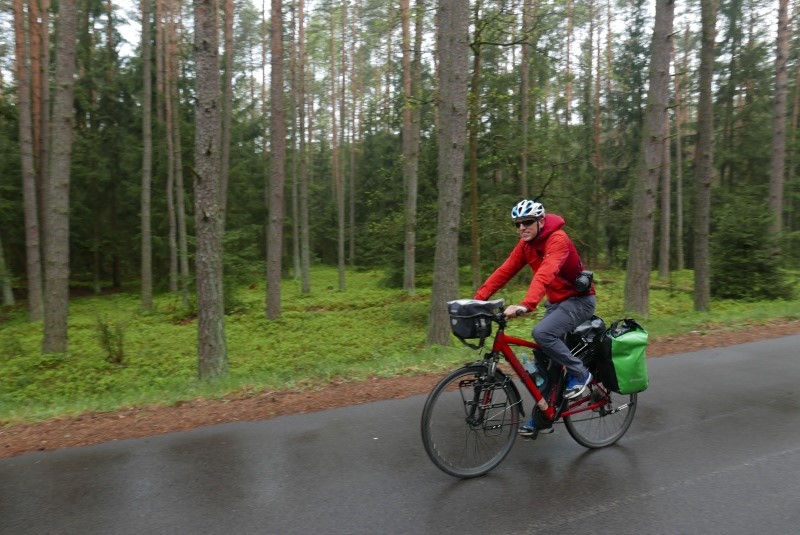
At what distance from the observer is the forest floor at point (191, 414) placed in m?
5.16

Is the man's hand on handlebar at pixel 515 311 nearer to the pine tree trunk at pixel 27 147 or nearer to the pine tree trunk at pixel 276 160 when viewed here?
the pine tree trunk at pixel 276 160

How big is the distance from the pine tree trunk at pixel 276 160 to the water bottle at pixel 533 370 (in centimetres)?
1618

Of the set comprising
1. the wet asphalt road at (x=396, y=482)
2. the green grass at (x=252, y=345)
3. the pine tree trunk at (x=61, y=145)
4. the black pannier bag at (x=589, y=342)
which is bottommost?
the green grass at (x=252, y=345)

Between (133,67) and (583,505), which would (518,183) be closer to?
(583,505)

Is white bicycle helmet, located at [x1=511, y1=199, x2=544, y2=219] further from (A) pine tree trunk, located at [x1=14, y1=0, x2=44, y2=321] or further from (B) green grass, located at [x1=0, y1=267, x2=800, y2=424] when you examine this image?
(A) pine tree trunk, located at [x1=14, y1=0, x2=44, y2=321]

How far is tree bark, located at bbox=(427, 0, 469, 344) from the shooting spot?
10.4 m

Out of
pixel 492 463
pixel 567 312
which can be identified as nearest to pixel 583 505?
pixel 492 463

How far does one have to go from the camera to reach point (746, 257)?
17672 millimetres

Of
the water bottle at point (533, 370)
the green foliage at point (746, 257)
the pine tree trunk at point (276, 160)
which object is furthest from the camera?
the pine tree trunk at point (276, 160)

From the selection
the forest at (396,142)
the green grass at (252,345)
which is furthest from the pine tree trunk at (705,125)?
the green grass at (252,345)

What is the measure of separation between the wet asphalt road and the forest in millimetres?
4224

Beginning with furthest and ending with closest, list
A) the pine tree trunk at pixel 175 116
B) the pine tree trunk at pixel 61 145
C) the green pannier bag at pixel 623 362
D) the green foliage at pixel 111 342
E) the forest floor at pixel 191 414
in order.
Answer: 1. the pine tree trunk at pixel 175 116
2. the green foliage at pixel 111 342
3. the pine tree trunk at pixel 61 145
4. the forest floor at pixel 191 414
5. the green pannier bag at pixel 623 362

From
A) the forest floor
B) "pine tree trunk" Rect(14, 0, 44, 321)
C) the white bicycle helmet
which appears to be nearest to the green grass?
the forest floor

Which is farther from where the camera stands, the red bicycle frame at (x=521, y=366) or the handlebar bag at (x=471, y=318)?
the red bicycle frame at (x=521, y=366)
